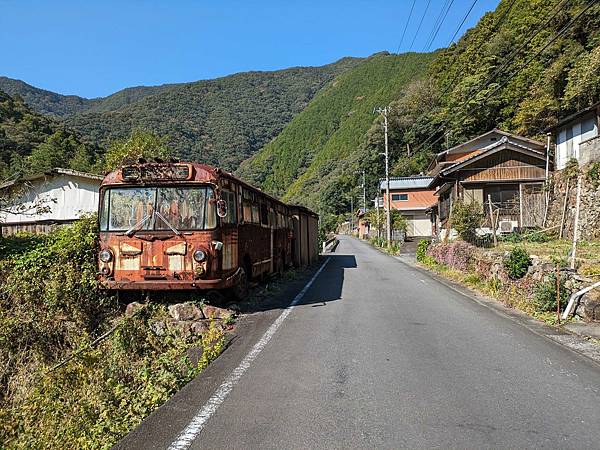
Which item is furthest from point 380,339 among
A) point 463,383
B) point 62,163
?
point 62,163

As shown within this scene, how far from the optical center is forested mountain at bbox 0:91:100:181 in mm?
31969

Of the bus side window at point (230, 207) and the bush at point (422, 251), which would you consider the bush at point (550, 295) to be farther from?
the bush at point (422, 251)

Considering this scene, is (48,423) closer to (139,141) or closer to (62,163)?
(139,141)

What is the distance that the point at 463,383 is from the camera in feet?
17.7

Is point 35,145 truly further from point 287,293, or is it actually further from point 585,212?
point 585,212

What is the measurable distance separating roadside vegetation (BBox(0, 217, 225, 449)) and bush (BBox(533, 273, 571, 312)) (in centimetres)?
655

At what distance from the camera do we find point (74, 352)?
299 inches

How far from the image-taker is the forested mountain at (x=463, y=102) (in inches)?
1374

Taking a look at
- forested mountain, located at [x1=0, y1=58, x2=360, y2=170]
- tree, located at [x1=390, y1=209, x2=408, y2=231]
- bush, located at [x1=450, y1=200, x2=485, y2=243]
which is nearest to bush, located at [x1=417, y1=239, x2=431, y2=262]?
bush, located at [x1=450, y1=200, x2=485, y2=243]

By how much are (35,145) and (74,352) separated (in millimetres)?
32749

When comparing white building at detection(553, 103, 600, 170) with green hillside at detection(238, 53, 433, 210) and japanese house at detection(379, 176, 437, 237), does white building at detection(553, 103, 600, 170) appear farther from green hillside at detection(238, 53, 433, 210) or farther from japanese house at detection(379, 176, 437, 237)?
green hillside at detection(238, 53, 433, 210)

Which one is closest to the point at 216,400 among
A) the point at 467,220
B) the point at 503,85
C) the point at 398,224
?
the point at 467,220

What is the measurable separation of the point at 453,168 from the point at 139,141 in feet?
68.7

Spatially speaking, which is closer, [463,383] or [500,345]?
[463,383]
